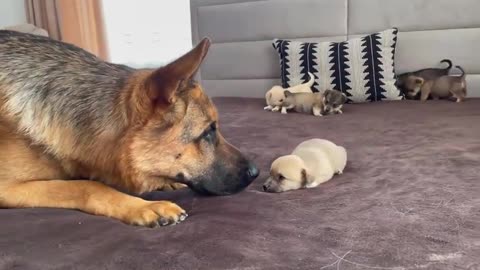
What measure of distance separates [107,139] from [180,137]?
18 cm

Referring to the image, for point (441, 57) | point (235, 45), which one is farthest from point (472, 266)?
point (235, 45)

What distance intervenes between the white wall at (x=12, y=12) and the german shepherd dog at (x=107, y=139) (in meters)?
3.38

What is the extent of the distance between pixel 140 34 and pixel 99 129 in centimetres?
322

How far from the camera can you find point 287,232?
904 millimetres

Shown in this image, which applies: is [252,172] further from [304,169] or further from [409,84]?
[409,84]

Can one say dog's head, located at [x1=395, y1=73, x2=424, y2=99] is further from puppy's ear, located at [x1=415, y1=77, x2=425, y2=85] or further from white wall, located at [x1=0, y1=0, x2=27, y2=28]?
white wall, located at [x1=0, y1=0, x2=27, y2=28]

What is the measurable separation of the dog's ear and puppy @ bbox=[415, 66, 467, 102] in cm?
191

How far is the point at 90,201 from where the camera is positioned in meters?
1.12

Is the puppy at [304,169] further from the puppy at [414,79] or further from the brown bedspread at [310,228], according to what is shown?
the puppy at [414,79]

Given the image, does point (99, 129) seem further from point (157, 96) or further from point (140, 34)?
point (140, 34)

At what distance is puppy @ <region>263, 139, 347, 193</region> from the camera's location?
48.8 inches

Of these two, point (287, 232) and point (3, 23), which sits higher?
point (3, 23)

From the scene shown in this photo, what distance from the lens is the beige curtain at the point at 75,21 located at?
396 cm

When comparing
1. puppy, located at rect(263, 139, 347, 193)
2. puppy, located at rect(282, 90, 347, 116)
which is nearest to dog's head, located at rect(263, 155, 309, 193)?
puppy, located at rect(263, 139, 347, 193)
